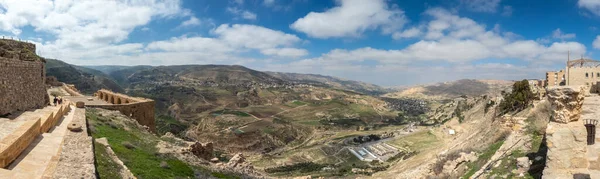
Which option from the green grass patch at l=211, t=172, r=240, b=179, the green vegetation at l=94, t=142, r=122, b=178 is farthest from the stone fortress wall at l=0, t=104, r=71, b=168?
the green grass patch at l=211, t=172, r=240, b=179

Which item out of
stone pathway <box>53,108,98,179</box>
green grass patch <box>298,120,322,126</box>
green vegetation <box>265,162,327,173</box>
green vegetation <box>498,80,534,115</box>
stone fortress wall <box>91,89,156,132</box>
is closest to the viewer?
stone pathway <box>53,108,98,179</box>

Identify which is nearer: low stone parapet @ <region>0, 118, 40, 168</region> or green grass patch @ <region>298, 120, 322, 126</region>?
low stone parapet @ <region>0, 118, 40, 168</region>

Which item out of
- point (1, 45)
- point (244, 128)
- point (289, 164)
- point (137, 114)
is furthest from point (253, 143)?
point (1, 45)

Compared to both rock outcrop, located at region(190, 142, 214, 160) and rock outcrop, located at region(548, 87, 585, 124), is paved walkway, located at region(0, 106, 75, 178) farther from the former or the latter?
rock outcrop, located at region(548, 87, 585, 124)

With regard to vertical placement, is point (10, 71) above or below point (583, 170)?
above

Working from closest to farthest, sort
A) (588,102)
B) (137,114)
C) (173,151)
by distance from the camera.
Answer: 1. (588,102)
2. (173,151)
3. (137,114)

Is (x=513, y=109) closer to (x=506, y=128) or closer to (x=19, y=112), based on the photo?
(x=506, y=128)

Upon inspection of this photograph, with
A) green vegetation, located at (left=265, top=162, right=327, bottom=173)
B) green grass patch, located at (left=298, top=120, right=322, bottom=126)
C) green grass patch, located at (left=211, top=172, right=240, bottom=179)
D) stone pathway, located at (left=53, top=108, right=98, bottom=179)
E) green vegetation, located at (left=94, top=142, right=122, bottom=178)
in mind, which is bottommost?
green grass patch, located at (left=298, top=120, right=322, bottom=126)
